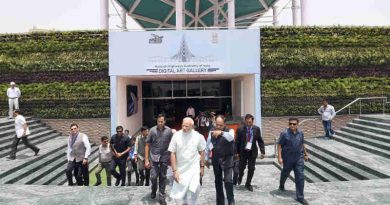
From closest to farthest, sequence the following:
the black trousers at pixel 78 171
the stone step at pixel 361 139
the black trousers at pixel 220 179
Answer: the black trousers at pixel 220 179
the black trousers at pixel 78 171
the stone step at pixel 361 139

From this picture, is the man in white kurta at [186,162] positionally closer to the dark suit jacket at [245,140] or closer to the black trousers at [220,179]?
the black trousers at [220,179]

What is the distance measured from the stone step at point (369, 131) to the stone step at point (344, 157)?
0.95 meters

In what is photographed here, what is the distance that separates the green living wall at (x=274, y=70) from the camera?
55.7 ft

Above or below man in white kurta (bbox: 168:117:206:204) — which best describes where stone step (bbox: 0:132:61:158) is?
below

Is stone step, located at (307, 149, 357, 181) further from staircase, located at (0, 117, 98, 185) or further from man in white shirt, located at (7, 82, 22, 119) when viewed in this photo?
man in white shirt, located at (7, 82, 22, 119)

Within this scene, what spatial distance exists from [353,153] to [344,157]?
3.07 ft

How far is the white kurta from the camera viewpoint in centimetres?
543

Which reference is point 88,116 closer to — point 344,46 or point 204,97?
point 204,97

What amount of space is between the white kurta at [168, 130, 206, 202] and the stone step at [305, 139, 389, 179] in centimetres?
536

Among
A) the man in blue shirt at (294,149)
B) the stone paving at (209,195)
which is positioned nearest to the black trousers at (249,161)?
the stone paving at (209,195)

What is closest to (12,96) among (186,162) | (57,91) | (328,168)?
(57,91)

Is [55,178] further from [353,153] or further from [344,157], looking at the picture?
[353,153]

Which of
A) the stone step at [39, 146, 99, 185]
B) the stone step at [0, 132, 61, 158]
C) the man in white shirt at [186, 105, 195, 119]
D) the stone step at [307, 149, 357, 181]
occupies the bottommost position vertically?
the stone step at [39, 146, 99, 185]

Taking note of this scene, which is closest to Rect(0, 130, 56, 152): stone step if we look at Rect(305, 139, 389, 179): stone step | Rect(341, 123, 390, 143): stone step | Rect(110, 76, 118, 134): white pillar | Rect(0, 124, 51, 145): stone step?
Rect(0, 124, 51, 145): stone step
